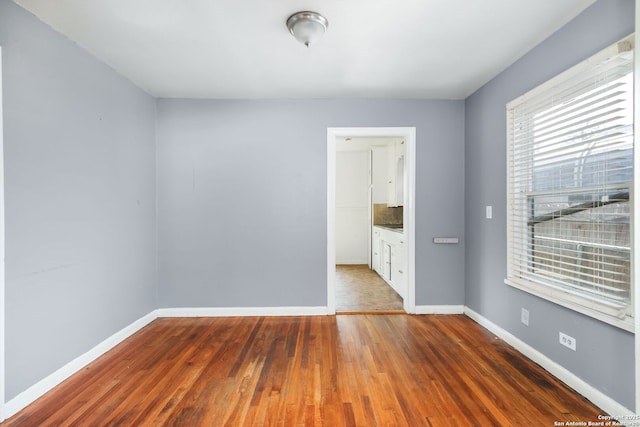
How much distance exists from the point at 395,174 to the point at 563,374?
3634 mm

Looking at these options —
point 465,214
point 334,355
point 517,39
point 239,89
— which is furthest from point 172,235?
point 517,39

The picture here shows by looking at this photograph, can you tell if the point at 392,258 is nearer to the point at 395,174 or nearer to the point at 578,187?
the point at 395,174

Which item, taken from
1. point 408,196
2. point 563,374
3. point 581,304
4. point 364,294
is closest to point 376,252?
point 364,294

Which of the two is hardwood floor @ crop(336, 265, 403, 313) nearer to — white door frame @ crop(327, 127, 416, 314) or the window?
white door frame @ crop(327, 127, 416, 314)

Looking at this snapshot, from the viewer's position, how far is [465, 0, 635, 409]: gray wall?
170 cm

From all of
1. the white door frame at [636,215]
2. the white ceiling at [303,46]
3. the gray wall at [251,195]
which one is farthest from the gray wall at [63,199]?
the white door frame at [636,215]

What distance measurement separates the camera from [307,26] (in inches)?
76.4

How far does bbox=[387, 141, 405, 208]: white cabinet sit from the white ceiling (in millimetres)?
1871

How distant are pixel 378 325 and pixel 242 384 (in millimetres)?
1569

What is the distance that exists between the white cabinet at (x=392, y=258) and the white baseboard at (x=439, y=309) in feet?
0.79

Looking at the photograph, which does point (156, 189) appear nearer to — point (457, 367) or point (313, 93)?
point (313, 93)

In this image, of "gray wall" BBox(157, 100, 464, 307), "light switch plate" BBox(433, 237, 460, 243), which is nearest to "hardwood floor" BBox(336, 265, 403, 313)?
"gray wall" BBox(157, 100, 464, 307)

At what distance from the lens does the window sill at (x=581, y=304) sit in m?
1.63

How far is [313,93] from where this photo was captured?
321 centimetres
